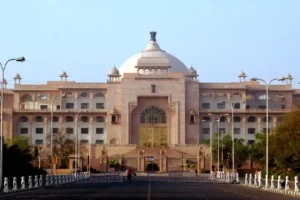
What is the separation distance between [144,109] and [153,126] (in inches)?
118

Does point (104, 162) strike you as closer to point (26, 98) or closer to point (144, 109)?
point (144, 109)

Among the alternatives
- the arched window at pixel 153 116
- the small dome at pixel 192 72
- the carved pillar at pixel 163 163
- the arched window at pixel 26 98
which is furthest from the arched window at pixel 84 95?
the carved pillar at pixel 163 163

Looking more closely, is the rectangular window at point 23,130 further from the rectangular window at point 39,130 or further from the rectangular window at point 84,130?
the rectangular window at point 84,130

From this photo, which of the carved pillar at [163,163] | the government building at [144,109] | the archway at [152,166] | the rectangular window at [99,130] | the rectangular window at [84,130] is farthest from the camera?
the rectangular window at [99,130]

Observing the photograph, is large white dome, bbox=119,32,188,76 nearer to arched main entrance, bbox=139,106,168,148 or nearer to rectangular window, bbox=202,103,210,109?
rectangular window, bbox=202,103,210,109

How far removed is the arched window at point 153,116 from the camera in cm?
13625

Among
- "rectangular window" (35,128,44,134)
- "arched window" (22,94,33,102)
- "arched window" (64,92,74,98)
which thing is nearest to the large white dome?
"arched window" (64,92,74,98)

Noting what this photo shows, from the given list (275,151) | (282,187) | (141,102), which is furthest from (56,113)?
(282,187)

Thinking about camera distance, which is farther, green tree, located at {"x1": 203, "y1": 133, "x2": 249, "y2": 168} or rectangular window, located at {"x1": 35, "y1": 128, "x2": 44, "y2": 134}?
rectangular window, located at {"x1": 35, "y1": 128, "x2": 44, "y2": 134}

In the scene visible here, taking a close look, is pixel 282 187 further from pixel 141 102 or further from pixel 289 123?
pixel 141 102

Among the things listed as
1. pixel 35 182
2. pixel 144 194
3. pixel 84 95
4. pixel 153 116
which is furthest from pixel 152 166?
pixel 144 194

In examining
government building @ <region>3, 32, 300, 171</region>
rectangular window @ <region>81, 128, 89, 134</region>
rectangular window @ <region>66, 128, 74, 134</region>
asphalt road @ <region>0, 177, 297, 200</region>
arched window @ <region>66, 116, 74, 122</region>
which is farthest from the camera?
arched window @ <region>66, 116, 74, 122</region>

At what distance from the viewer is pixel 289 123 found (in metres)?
65.2

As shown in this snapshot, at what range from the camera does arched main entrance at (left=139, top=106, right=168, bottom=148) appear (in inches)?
5359
